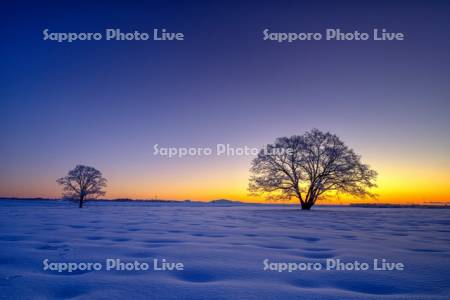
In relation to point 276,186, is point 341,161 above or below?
above

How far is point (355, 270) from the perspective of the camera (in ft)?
7.39

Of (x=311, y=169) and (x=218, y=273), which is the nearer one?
(x=218, y=273)

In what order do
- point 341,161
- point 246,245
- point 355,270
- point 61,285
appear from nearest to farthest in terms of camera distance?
point 61,285
point 355,270
point 246,245
point 341,161

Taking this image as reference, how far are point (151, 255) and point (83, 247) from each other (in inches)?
37.1

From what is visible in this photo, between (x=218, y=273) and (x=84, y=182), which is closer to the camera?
(x=218, y=273)

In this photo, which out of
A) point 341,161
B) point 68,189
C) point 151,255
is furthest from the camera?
point 68,189

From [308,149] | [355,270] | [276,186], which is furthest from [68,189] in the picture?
[355,270]

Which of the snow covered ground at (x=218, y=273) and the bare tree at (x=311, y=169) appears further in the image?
the bare tree at (x=311, y=169)

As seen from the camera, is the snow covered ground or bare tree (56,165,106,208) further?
bare tree (56,165,106,208)

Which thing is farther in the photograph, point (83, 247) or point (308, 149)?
point (308, 149)

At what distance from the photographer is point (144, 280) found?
1876 mm

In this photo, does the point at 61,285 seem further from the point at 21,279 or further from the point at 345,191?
the point at 345,191

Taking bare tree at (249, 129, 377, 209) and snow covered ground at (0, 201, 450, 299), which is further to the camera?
bare tree at (249, 129, 377, 209)

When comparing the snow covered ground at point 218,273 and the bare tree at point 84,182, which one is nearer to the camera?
the snow covered ground at point 218,273
